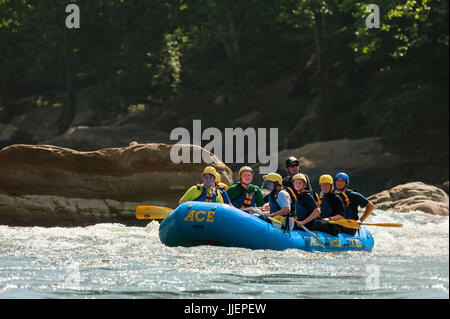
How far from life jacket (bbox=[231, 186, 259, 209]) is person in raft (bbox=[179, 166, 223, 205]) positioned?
0.72 m

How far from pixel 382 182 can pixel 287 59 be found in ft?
39.9

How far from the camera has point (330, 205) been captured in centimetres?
1275

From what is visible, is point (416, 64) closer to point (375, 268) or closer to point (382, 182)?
point (382, 182)

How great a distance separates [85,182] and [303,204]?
16.7 feet

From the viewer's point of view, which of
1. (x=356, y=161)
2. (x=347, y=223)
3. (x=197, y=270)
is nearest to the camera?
(x=197, y=270)

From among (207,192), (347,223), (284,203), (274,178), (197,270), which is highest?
(274,178)

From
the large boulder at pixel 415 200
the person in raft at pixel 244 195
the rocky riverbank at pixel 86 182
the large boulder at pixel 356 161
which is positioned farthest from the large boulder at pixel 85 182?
the large boulder at pixel 356 161

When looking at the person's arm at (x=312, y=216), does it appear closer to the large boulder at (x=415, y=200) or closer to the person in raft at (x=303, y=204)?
the person in raft at (x=303, y=204)

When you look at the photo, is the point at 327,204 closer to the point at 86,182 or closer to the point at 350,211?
the point at 350,211

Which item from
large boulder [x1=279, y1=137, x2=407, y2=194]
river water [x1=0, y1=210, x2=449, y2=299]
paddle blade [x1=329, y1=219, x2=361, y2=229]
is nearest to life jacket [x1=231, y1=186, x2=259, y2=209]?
paddle blade [x1=329, y1=219, x2=361, y2=229]

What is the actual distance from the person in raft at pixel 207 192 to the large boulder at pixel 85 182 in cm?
347

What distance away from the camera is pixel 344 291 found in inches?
327

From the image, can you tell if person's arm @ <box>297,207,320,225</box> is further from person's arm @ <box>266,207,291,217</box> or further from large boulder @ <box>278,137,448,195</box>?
large boulder @ <box>278,137,448,195</box>

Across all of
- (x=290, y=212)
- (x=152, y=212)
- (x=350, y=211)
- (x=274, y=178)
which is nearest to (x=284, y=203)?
(x=290, y=212)
